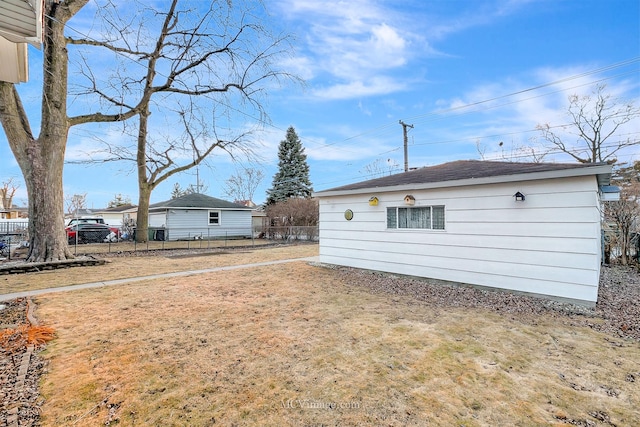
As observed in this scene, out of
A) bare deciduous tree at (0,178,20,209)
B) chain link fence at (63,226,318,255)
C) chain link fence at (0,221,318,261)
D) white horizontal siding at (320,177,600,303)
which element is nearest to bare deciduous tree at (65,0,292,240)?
white horizontal siding at (320,177,600,303)

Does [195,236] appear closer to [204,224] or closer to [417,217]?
[204,224]

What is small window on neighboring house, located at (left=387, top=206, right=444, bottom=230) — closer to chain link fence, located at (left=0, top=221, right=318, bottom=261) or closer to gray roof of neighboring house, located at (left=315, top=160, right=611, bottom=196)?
gray roof of neighboring house, located at (left=315, top=160, right=611, bottom=196)

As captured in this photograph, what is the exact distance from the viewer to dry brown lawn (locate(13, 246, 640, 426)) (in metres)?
2.26

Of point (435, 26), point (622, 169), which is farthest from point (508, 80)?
point (622, 169)

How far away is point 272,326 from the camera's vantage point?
4.09 meters

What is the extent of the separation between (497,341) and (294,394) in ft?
8.60

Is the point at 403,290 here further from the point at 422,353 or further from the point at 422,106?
the point at 422,106

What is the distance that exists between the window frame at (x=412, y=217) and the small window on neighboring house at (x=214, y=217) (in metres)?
17.0

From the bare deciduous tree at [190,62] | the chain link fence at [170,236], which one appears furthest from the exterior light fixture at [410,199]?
the chain link fence at [170,236]

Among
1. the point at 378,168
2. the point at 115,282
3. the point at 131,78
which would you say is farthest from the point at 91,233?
the point at 378,168

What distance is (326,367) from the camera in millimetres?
2959

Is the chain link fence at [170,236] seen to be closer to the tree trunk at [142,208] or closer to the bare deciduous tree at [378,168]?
the tree trunk at [142,208]

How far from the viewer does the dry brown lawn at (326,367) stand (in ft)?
7.40

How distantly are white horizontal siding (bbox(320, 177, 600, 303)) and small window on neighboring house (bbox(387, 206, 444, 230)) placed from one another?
0.42 feet
